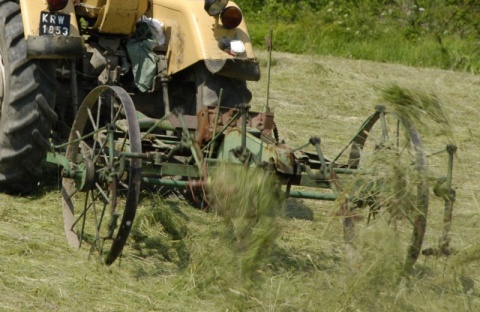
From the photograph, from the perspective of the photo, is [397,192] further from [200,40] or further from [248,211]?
[200,40]

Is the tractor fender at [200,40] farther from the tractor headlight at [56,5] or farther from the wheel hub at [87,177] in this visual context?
the wheel hub at [87,177]

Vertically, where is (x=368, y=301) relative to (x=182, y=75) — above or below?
below

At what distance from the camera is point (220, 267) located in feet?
17.5

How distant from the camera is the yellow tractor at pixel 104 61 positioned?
21.6 feet

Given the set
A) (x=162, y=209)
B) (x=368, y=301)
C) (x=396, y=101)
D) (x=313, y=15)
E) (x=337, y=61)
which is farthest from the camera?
(x=313, y=15)

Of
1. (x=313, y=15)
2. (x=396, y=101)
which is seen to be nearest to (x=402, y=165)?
(x=396, y=101)

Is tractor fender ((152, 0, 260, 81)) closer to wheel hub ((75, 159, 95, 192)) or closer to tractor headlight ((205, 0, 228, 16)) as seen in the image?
tractor headlight ((205, 0, 228, 16))

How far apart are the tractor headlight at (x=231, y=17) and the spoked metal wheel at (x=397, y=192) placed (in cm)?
168

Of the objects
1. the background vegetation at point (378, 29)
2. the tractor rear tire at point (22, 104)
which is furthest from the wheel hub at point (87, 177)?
the background vegetation at point (378, 29)

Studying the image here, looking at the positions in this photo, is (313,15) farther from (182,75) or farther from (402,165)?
(402,165)

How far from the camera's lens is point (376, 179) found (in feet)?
17.9

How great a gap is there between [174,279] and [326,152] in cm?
393

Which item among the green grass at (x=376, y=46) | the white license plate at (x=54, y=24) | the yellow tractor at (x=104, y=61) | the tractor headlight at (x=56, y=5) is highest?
the tractor headlight at (x=56, y=5)

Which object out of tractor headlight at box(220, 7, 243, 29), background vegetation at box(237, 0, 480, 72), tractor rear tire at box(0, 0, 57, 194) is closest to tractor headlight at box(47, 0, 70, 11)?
tractor rear tire at box(0, 0, 57, 194)
